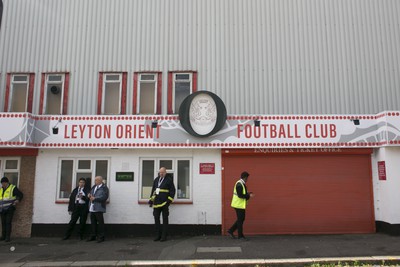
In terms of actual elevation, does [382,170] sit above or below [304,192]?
above

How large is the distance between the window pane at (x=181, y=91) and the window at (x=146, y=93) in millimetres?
554

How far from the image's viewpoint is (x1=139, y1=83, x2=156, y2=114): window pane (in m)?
11.8

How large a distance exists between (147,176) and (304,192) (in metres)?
4.76

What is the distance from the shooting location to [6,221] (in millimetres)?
10312

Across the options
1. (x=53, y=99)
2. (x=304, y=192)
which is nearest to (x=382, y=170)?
(x=304, y=192)

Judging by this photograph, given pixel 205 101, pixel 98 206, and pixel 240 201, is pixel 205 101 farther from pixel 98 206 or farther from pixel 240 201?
pixel 98 206

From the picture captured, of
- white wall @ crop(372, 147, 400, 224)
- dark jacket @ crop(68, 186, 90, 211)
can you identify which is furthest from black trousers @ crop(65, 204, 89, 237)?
white wall @ crop(372, 147, 400, 224)

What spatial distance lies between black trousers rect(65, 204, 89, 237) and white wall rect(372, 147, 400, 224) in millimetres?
8504

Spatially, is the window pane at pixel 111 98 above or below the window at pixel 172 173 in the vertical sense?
above

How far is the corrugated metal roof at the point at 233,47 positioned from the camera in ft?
37.8

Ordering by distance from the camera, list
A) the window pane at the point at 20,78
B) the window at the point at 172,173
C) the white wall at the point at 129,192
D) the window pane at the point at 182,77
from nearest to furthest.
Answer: the white wall at the point at 129,192 → the window at the point at 172,173 → the window pane at the point at 182,77 → the window pane at the point at 20,78

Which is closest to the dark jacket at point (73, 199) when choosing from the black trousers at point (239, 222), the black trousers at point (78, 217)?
the black trousers at point (78, 217)

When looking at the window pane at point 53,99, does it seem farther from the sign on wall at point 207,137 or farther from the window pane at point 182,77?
the window pane at point 182,77

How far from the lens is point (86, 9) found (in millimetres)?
12273
